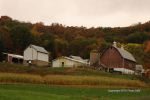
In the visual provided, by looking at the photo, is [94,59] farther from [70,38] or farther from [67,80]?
[70,38]

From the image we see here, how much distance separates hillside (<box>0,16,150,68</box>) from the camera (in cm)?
13175

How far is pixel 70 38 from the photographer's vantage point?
521ft

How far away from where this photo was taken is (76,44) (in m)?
148

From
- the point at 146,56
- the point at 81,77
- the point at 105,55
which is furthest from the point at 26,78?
Result: the point at 146,56

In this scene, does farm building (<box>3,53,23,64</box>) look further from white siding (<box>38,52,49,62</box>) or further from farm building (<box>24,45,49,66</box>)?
white siding (<box>38,52,49,62</box>)

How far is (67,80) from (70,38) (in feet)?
288

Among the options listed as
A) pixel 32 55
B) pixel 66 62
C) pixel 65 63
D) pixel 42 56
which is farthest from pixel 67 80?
pixel 42 56

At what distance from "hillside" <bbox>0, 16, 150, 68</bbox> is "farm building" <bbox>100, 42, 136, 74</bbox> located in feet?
69.0

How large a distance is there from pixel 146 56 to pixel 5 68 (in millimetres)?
65549

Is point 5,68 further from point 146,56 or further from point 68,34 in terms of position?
point 68,34

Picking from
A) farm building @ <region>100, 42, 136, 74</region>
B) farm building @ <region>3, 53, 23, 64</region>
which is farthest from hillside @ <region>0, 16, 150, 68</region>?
farm building @ <region>100, 42, 136, 74</region>

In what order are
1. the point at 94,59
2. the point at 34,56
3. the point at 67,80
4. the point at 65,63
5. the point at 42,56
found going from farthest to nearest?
the point at 94,59 → the point at 42,56 → the point at 65,63 → the point at 34,56 → the point at 67,80

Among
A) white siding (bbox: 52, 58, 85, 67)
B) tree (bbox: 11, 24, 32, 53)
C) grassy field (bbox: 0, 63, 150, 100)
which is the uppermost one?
tree (bbox: 11, 24, 32, 53)

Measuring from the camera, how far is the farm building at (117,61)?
101m
